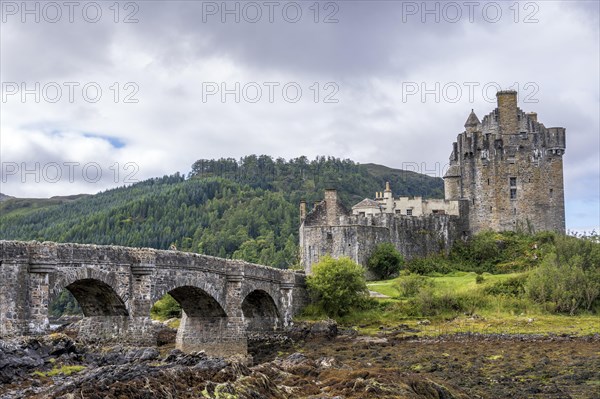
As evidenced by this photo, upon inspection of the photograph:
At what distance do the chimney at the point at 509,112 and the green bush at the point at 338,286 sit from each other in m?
24.2

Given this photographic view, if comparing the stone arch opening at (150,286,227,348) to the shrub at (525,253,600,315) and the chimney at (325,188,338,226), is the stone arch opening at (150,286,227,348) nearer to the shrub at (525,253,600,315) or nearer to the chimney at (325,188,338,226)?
the shrub at (525,253,600,315)

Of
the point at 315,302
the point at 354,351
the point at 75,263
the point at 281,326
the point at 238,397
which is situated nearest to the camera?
the point at 238,397

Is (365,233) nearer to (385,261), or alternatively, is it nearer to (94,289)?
(385,261)

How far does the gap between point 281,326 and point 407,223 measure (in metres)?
19.4

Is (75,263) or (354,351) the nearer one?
(75,263)

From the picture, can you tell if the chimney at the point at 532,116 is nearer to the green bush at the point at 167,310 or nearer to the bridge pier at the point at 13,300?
the green bush at the point at 167,310

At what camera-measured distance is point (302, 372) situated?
2625 centimetres

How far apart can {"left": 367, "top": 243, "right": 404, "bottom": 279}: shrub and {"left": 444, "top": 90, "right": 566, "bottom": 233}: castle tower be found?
10.7 metres

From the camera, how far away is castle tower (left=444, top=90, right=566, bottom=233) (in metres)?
70.6

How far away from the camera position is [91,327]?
33.8 metres

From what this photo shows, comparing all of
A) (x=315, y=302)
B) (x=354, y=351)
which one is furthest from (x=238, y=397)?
(x=315, y=302)

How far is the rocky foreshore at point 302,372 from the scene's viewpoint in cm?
2129

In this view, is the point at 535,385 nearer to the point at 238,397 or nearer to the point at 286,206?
the point at 238,397

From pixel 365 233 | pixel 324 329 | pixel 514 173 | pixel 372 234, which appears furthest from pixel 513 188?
pixel 324 329
